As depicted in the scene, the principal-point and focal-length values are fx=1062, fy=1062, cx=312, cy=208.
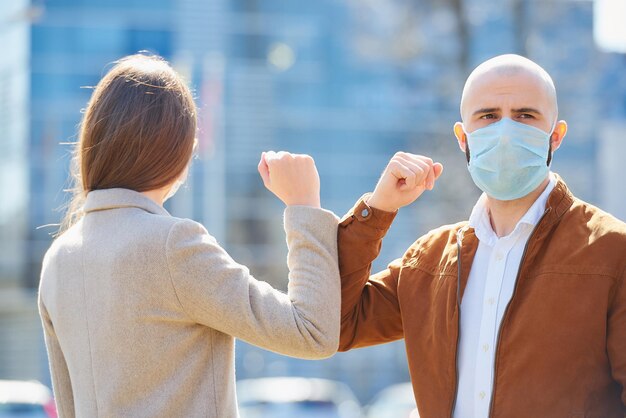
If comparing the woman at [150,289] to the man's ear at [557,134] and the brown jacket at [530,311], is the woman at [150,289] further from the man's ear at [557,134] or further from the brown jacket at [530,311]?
the man's ear at [557,134]

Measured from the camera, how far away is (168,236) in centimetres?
293

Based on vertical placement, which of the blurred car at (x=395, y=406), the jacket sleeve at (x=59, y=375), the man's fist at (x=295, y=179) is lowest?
the blurred car at (x=395, y=406)

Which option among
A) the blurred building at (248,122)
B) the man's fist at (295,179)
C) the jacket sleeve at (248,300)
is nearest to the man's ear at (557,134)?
the man's fist at (295,179)

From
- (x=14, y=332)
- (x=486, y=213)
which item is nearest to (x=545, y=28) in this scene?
(x=486, y=213)

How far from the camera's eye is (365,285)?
11.9 ft

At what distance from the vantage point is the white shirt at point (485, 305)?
3.23 meters

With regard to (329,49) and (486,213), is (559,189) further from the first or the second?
(329,49)

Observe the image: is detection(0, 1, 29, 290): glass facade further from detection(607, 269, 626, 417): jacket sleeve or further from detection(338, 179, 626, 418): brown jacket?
detection(607, 269, 626, 417): jacket sleeve

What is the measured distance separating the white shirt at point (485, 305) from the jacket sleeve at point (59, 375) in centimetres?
118

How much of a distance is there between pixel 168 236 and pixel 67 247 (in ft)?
1.20

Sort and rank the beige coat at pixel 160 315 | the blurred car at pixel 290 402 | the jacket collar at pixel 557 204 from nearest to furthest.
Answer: the beige coat at pixel 160 315 → the jacket collar at pixel 557 204 → the blurred car at pixel 290 402

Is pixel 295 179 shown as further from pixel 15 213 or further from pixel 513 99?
pixel 15 213

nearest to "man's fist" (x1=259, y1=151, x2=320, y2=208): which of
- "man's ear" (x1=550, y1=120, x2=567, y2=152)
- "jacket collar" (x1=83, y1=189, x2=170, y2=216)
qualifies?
"jacket collar" (x1=83, y1=189, x2=170, y2=216)

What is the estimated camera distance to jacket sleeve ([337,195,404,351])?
3.44m
